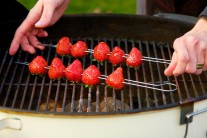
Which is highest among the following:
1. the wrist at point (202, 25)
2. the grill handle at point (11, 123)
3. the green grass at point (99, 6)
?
the green grass at point (99, 6)

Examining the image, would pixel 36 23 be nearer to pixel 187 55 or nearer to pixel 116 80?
pixel 116 80

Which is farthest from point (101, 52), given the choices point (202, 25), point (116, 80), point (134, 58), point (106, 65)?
point (202, 25)

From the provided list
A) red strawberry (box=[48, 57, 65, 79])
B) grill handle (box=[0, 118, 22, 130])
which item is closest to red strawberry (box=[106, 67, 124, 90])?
red strawberry (box=[48, 57, 65, 79])

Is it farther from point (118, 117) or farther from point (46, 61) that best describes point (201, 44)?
point (46, 61)

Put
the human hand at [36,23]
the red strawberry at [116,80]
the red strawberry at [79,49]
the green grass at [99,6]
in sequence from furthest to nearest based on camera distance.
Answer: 1. the green grass at [99,6]
2. the red strawberry at [79,49]
3. the human hand at [36,23]
4. the red strawberry at [116,80]

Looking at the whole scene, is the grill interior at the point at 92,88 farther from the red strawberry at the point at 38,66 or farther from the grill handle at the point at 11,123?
the grill handle at the point at 11,123

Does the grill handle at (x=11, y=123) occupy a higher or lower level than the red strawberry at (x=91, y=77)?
lower

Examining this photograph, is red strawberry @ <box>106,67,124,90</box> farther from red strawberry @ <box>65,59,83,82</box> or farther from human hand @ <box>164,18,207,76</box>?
human hand @ <box>164,18,207,76</box>

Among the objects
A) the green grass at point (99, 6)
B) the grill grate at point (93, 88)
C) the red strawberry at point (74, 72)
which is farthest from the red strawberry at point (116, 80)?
the green grass at point (99, 6)
